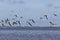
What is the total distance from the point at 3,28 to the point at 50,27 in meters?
22.1

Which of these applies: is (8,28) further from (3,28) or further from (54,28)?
(54,28)

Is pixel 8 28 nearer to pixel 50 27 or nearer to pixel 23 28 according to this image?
pixel 23 28

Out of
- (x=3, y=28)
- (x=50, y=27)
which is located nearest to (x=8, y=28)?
(x=3, y=28)

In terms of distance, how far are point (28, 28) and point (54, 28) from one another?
41.4 ft

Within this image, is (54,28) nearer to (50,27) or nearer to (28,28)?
(50,27)

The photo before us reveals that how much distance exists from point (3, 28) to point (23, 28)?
10212 millimetres

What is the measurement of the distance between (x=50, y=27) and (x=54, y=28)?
1.96 m

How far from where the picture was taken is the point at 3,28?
529ft

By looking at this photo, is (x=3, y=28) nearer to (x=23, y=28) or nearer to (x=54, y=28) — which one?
(x=23, y=28)

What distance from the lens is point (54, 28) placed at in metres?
158

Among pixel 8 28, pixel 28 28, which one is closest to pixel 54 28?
pixel 28 28

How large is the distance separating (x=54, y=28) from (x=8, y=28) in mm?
23142

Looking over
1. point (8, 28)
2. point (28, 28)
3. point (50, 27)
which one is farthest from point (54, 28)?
point (8, 28)

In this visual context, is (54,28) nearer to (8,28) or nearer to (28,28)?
(28,28)
